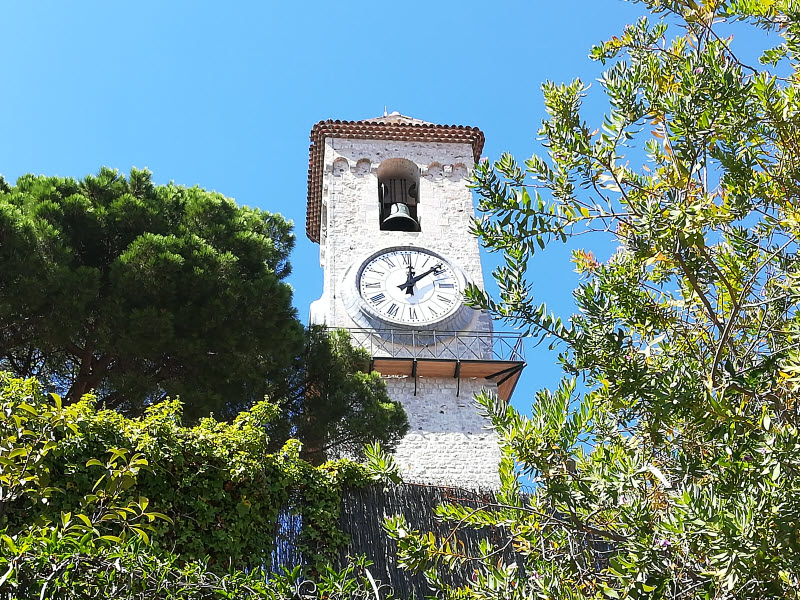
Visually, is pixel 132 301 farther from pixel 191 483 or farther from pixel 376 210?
pixel 376 210

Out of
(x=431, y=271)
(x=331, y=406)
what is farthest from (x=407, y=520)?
(x=431, y=271)

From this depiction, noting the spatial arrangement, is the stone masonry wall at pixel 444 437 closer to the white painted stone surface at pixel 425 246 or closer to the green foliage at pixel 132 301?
the white painted stone surface at pixel 425 246

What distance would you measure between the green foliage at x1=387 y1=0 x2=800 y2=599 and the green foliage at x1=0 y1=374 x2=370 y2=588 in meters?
1.88

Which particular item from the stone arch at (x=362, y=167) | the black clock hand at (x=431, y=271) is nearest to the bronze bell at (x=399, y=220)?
the stone arch at (x=362, y=167)

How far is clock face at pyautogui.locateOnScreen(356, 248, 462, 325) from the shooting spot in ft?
42.0

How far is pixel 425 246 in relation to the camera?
45.9ft

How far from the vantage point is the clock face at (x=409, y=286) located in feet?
42.0

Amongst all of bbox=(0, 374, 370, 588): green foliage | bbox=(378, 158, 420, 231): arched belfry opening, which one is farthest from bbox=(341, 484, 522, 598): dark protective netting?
bbox=(378, 158, 420, 231): arched belfry opening

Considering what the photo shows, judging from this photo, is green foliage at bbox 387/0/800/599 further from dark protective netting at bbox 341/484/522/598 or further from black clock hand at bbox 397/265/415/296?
black clock hand at bbox 397/265/415/296

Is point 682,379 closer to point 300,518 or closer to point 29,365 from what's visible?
point 300,518

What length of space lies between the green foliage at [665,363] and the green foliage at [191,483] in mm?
1876

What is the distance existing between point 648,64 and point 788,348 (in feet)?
4.79

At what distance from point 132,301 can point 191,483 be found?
2.73m

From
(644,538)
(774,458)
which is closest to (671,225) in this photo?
(774,458)
